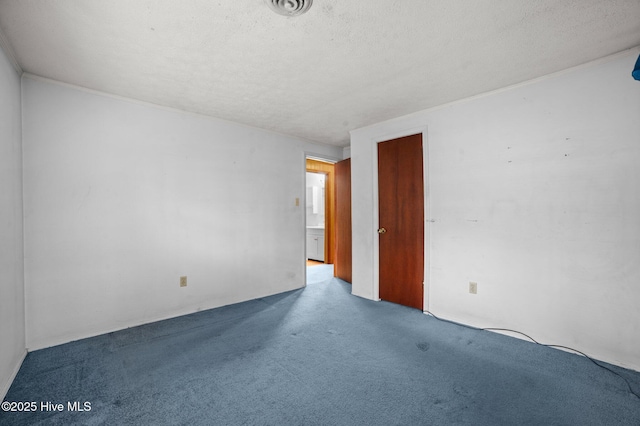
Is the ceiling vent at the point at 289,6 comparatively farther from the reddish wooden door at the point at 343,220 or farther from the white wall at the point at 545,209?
the reddish wooden door at the point at 343,220

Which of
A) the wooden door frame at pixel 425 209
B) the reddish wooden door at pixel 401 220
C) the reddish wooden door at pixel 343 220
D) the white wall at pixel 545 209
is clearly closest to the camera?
the white wall at pixel 545 209

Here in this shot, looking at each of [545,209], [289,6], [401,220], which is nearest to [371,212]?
[401,220]

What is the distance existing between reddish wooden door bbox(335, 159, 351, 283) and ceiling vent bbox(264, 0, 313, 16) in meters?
3.08

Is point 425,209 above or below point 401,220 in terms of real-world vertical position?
above

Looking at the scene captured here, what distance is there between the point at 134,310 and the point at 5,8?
98.5 inches

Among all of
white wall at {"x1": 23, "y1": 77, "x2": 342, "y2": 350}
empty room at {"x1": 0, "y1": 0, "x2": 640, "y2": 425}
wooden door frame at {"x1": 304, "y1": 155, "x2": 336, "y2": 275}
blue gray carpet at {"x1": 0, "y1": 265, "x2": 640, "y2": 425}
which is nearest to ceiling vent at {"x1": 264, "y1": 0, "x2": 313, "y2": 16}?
empty room at {"x1": 0, "y1": 0, "x2": 640, "y2": 425}

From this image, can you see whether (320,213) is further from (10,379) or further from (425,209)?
(10,379)

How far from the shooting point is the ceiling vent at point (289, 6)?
61.6 inches

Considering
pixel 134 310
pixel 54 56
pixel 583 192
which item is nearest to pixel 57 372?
pixel 134 310

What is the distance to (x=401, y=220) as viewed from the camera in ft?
11.5

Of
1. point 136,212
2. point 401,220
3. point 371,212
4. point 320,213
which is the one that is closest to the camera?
point 136,212

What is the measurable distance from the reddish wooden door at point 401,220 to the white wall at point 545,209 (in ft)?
0.51

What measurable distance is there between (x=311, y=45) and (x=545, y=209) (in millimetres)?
2398

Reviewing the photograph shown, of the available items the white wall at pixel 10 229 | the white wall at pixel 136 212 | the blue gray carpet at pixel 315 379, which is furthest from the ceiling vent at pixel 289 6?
the blue gray carpet at pixel 315 379
